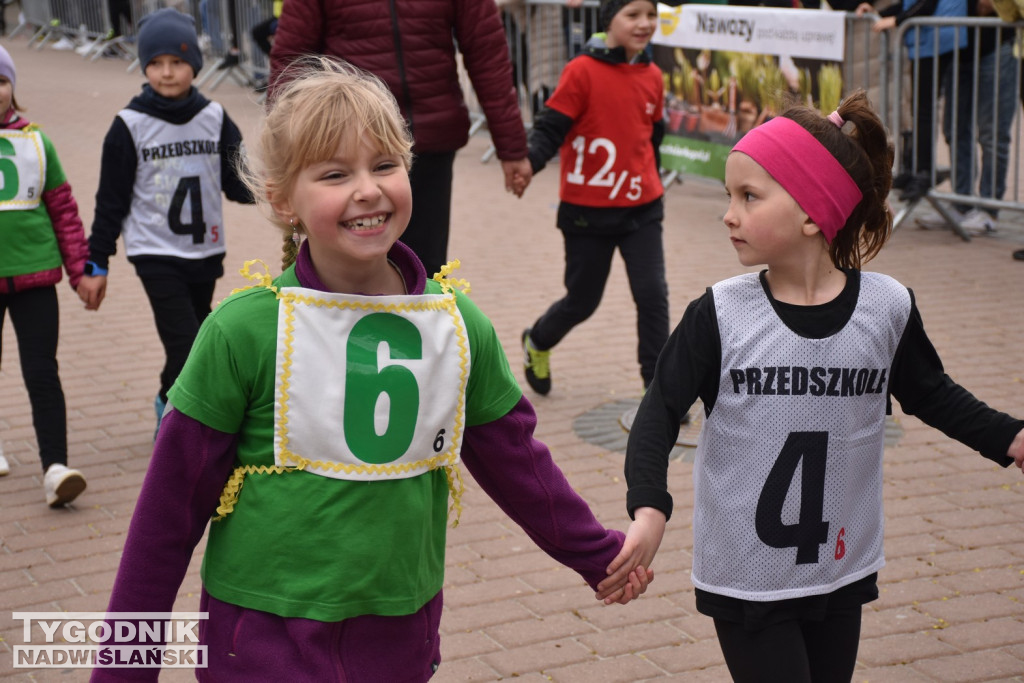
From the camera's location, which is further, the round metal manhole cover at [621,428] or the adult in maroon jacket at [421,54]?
the round metal manhole cover at [621,428]

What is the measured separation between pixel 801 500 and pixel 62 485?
10.7 ft

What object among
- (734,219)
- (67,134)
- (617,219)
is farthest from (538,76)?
(734,219)

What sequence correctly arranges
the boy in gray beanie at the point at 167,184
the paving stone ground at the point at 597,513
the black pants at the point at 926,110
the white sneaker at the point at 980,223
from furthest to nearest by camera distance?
the white sneaker at the point at 980,223 → the black pants at the point at 926,110 → the boy in gray beanie at the point at 167,184 → the paving stone ground at the point at 597,513

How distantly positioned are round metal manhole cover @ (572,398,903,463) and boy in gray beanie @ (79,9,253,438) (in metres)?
1.80

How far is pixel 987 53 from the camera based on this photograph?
32.1ft

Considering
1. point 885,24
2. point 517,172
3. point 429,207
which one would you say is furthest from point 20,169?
point 885,24

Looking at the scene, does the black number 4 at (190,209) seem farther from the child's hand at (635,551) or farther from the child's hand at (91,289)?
the child's hand at (635,551)

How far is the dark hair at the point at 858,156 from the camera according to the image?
294 centimetres

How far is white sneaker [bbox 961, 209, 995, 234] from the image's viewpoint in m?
10.4

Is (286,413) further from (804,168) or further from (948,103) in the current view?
(948,103)

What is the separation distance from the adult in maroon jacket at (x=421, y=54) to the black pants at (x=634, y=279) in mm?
692

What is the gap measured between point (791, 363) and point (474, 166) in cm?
1192

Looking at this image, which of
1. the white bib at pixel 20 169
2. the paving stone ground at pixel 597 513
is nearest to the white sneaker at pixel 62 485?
the paving stone ground at pixel 597 513

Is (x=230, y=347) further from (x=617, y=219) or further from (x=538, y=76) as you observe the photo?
(x=538, y=76)
